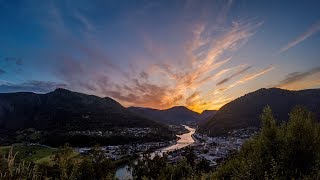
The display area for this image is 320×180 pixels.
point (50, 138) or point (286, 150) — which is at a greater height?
point (50, 138)

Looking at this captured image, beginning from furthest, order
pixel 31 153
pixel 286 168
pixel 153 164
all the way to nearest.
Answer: pixel 31 153, pixel 153 164, pixel 286 168

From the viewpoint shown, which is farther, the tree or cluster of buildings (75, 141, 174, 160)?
cluster of buildings (75, 141, 174, 160)

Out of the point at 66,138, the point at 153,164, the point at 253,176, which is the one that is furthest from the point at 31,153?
the point at 253,176

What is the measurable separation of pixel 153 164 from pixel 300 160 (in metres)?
70.2

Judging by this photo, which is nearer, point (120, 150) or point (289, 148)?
point (289, 148)

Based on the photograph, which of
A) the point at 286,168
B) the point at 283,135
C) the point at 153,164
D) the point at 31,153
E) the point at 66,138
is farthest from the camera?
the point at 66,138

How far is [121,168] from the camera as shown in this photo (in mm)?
112375

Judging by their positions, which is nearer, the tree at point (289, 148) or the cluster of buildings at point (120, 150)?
the tree at point (289, 148)

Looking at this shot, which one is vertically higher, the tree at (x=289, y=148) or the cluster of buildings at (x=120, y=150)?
the cluster of buildings at (x=120, y=150)

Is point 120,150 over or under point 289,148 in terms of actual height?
over

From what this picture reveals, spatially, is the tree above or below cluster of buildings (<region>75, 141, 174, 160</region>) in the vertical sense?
below

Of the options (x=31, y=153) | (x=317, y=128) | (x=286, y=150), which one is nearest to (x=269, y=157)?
(x=286, y=150)

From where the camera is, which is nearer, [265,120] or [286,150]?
[286,150]

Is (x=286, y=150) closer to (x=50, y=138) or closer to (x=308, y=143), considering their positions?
(x=308, y=143)
